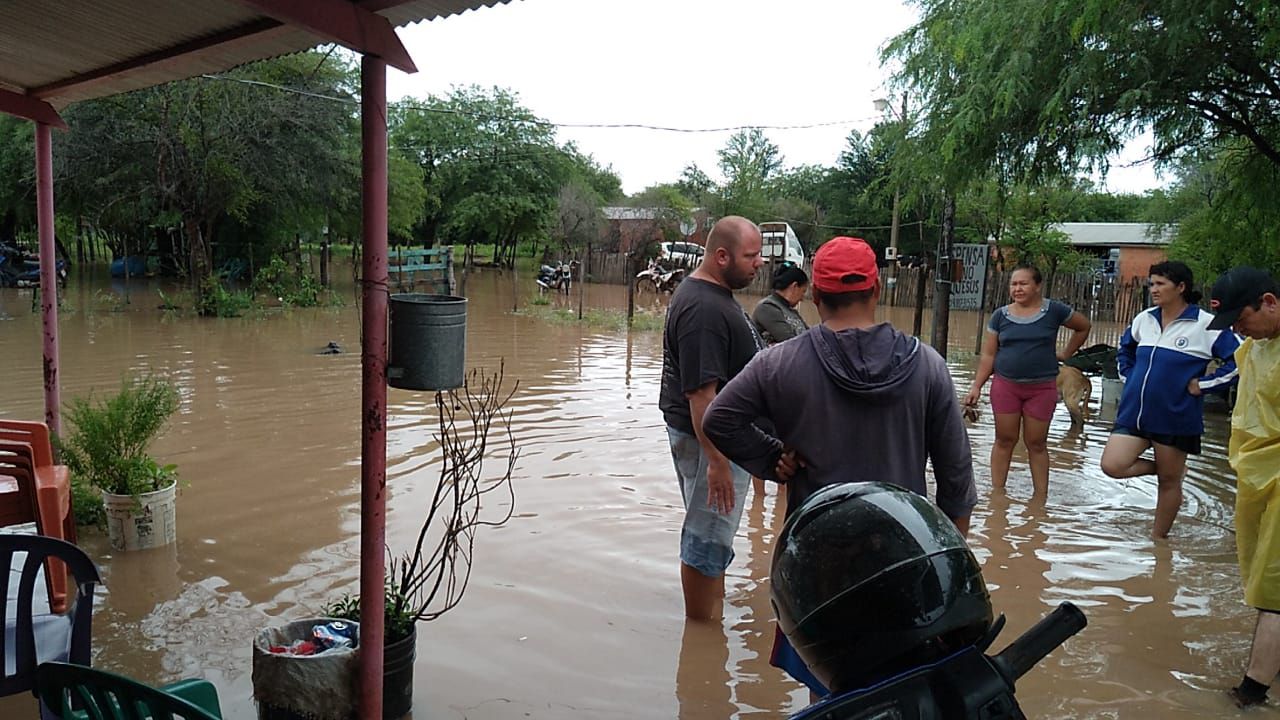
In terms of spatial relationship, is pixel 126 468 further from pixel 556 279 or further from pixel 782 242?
pixel 782 242

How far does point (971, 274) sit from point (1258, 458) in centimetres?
Answer: 991

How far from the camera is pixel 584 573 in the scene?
16.5 ft

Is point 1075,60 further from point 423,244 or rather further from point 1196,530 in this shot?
point 423,244

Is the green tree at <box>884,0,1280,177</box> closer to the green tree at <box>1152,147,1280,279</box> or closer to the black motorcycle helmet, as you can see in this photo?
the green tree at <box>1152,147,1280,279</box>

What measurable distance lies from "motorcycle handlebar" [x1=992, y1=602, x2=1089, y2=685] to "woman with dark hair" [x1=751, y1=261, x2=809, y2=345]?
4765mm

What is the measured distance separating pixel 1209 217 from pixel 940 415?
1015 centimetres

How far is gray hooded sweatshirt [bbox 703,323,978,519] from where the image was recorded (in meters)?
2.57

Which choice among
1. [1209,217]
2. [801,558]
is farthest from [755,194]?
[801,558]

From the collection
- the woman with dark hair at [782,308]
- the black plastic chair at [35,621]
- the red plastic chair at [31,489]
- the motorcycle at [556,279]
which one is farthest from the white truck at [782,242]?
the black plastic chair at [35,621]

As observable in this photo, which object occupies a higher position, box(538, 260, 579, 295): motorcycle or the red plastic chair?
box(538, 260, 579, 295): motorcycle

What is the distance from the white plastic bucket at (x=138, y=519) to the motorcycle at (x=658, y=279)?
20.6 metres

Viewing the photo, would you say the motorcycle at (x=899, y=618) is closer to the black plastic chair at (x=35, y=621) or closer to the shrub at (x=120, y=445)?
the black plastic chair at (x=35, y=621)

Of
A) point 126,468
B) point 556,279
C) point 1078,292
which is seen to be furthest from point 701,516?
point 556,279

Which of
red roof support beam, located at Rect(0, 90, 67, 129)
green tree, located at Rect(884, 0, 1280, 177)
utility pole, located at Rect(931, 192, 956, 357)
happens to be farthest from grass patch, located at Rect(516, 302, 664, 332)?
red roof support beam, located at Rect(0, 90, 67, 129)
